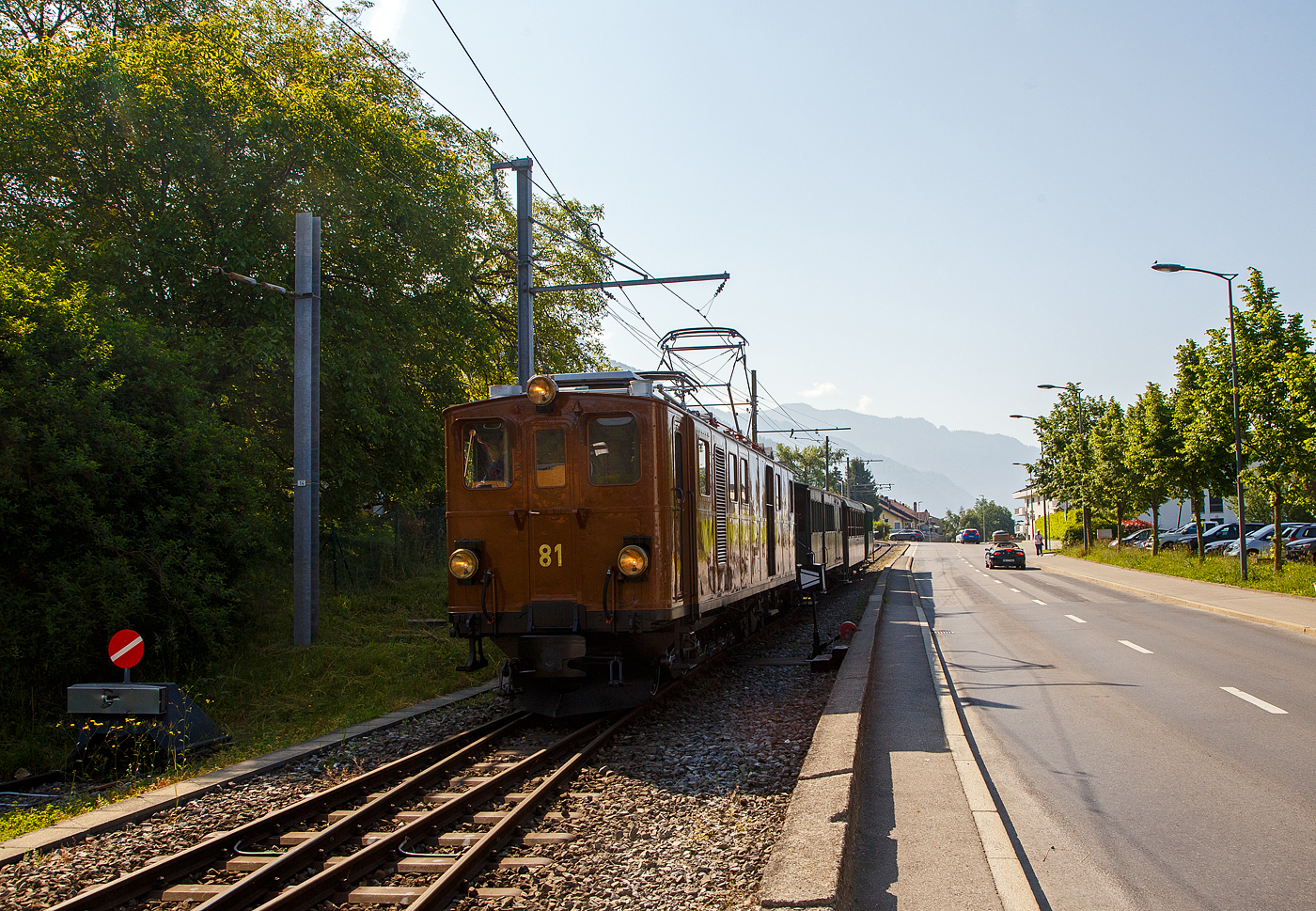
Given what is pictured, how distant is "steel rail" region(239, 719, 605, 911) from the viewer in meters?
4.69

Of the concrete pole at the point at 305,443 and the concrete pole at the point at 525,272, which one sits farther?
the concrete pole at the point at 525,272

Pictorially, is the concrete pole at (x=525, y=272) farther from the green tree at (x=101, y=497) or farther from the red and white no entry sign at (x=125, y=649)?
the red and white no entry sign at (x=125, y=649)

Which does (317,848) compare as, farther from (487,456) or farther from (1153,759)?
(1153,759)

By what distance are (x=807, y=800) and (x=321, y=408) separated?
12.5m

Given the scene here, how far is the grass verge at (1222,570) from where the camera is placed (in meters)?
23.2

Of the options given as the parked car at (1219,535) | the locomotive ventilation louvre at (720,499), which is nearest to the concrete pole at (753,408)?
the locomotive ventilation louvre at (720,499)

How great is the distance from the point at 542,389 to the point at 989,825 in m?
5.42

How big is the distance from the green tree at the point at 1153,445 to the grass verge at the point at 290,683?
28.1 meters

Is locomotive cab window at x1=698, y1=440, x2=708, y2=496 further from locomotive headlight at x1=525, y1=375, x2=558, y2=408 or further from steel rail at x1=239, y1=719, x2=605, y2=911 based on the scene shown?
steel rail at x1=239, y1=719, x2=605, y2=911

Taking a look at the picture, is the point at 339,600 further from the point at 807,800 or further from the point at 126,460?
the point at 807,800

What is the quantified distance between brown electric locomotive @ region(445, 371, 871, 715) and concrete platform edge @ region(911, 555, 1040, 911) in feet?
9.00

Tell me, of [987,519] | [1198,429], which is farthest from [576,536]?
[987,519]

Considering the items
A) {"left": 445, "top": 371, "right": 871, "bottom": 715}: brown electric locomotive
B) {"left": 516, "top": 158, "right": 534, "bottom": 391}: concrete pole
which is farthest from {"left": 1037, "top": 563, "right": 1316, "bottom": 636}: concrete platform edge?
{"left": 516, "top": 158, "right": 534, "bottom": 391}: concrete pole

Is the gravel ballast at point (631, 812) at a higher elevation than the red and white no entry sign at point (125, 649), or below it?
below
